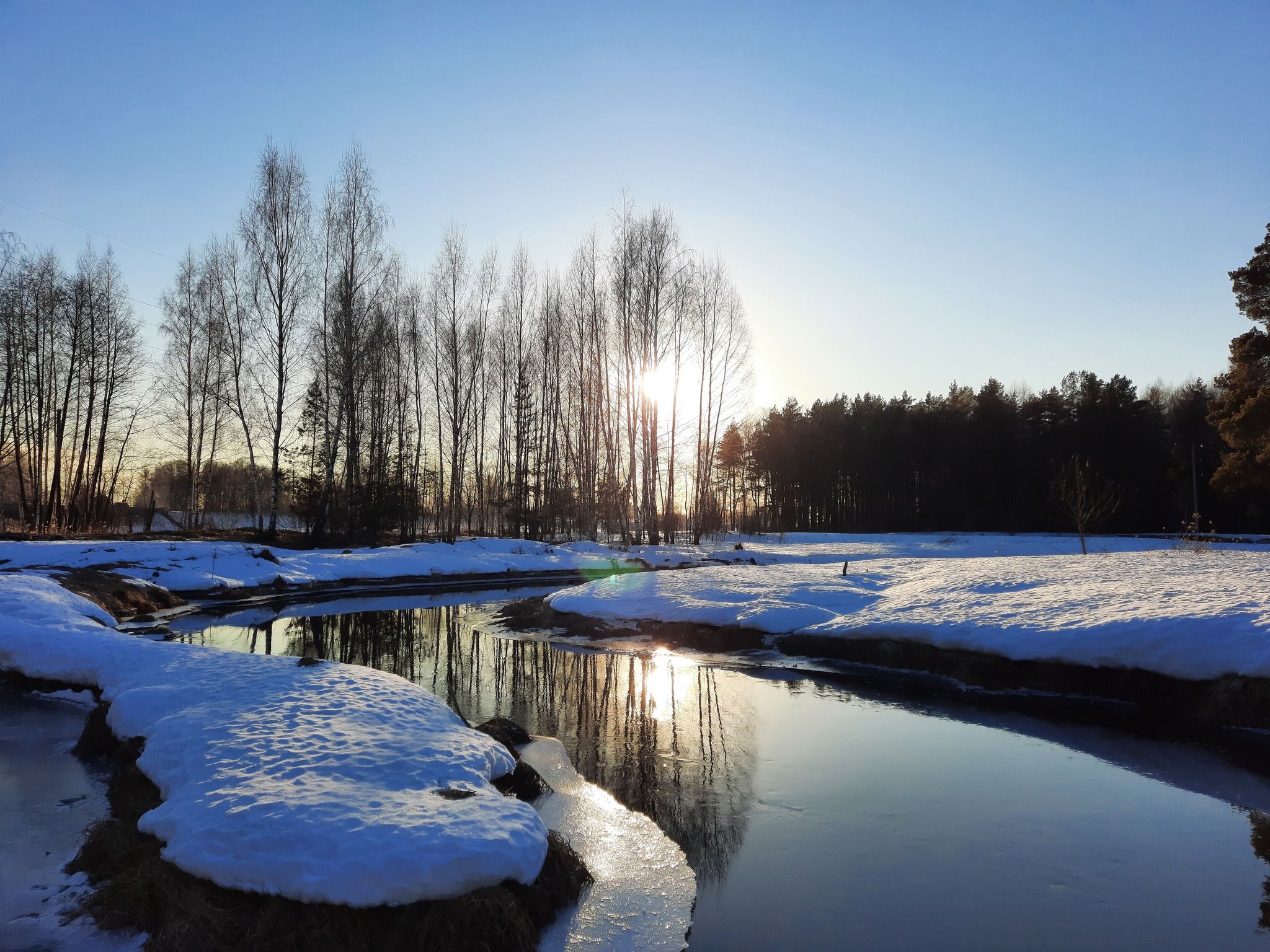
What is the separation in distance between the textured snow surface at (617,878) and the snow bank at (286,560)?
15.2 m

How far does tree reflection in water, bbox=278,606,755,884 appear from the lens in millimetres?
5824

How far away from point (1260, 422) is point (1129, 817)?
70.6ft

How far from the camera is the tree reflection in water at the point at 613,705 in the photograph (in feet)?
19.1

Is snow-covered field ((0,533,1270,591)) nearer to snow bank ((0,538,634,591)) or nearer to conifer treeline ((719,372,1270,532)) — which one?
snow bank ((0,538,634,591))

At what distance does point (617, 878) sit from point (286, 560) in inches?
801

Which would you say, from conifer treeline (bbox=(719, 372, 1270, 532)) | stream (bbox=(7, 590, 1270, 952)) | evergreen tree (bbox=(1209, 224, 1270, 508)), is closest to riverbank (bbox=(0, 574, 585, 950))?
stream (bbox=(7, 590, 1270, 952))

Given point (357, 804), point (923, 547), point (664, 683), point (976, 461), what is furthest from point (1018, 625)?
point (976, 461)

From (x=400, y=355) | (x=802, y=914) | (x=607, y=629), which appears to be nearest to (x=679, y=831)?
(x=802, y=914)

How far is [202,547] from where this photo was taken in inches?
795

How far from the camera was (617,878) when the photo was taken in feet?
A: 15.0

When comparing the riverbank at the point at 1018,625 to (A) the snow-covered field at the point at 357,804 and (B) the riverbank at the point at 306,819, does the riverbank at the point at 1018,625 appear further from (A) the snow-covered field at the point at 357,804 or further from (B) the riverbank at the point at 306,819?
(B) the riverbank at the point at 306,819

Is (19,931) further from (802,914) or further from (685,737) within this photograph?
(685,737)

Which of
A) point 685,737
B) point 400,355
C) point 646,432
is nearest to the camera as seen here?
point 685,737

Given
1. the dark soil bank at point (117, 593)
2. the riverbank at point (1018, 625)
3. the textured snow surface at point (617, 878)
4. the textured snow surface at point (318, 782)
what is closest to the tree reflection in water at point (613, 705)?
the textured snow surface at point (617, 878)
